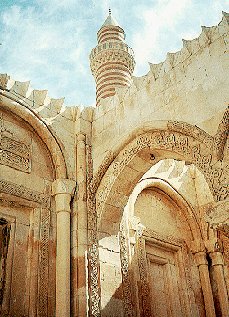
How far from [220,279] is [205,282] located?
31 cm

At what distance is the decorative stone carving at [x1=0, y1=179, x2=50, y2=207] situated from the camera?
584 cm

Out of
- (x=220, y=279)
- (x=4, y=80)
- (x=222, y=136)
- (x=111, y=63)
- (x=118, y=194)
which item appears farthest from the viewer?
(x=111, y=63)

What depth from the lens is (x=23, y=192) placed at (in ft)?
19.8

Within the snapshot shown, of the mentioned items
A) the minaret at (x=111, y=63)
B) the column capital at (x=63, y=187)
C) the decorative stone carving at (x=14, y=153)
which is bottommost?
the column capital at (x=63, y=187)

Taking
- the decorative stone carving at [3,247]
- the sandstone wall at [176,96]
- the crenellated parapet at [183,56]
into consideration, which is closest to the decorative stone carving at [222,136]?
the sandstone wall at [176,96]

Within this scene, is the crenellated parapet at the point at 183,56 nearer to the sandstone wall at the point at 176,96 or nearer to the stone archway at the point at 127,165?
the sandstone wall at the point at 176,96

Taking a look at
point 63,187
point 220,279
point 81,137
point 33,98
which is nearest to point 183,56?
point 81,137

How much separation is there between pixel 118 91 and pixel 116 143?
1.01 meters

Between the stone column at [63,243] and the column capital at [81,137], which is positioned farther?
the column capital at [81,137]

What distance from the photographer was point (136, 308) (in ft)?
21.2

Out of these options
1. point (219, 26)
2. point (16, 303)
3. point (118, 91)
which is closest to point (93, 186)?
point (118, 91)

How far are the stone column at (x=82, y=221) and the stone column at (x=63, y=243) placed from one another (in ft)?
0.54

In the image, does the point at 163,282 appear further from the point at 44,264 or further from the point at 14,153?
the point at 14,153

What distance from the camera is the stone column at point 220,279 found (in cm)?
768
